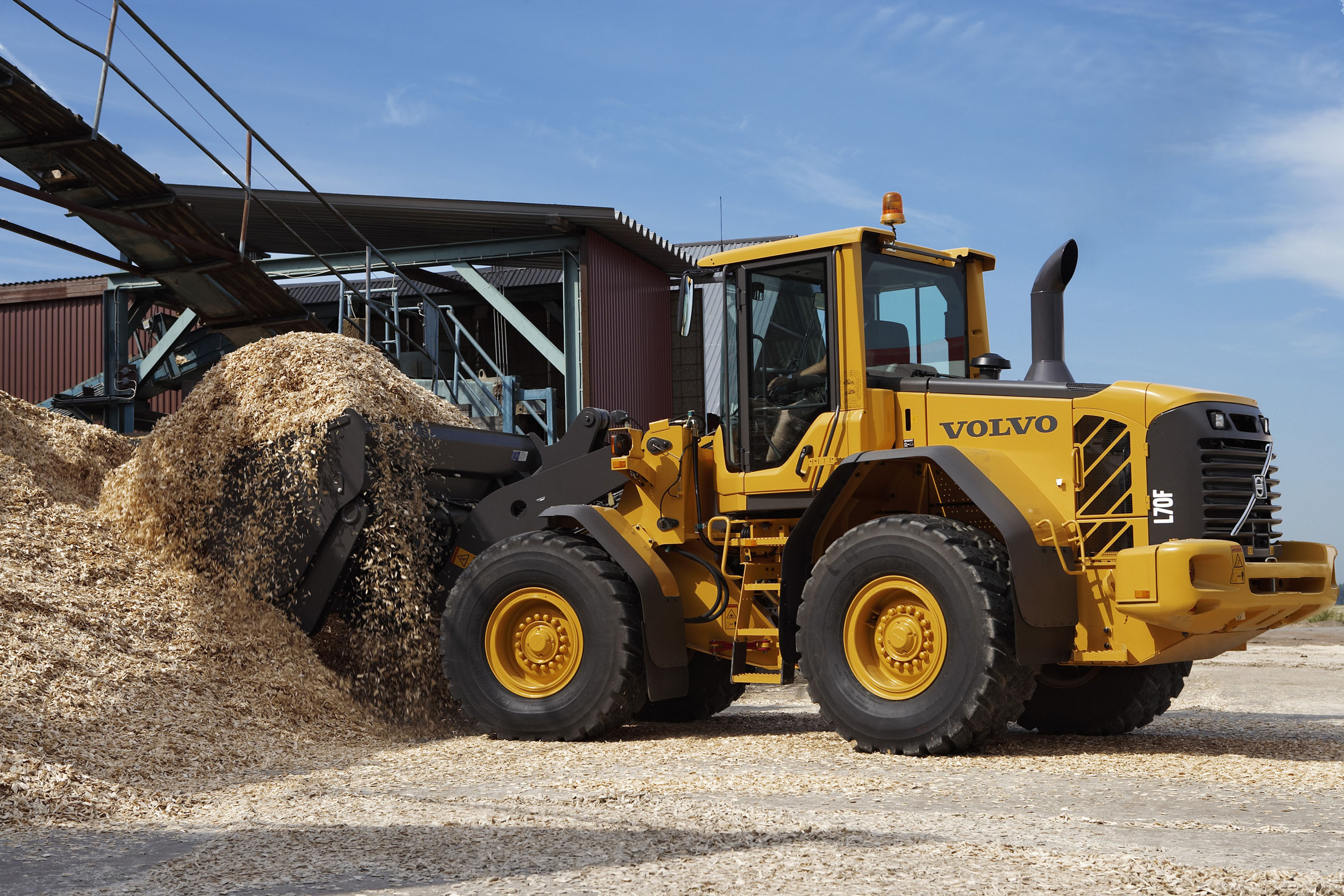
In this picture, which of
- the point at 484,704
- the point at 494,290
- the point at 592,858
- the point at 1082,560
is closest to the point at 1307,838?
the point at 1082,560

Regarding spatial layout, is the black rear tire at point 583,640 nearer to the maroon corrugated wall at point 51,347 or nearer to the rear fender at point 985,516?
the rear fender at point 985,516

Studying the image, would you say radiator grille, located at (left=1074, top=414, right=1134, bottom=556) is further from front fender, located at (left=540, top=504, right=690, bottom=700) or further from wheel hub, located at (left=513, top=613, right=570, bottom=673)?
wheel hub, located at (left=513, top=613, right=570, bottom=673)

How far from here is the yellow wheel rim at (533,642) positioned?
24.9 feet

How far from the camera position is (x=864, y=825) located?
184 inches

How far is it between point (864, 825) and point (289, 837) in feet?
6.87

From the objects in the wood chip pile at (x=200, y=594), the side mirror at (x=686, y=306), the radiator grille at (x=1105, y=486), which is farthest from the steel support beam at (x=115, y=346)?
the radiator grille at (x=1105, y=486)

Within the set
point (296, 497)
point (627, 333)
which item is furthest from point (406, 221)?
point (296, 497)

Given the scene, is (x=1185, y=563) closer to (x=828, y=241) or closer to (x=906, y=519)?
(x=906, y=519)

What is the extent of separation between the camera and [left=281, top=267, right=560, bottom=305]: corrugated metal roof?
18.3 meters

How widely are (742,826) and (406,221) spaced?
41.9 ft

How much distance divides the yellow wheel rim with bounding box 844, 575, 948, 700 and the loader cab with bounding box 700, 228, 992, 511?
87 centimetres

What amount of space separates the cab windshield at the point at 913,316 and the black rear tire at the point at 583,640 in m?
2.00

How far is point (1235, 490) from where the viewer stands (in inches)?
249

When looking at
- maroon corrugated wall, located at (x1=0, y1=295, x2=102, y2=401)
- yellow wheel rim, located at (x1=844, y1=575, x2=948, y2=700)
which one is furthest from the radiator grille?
maroon corrugated wall, located at (x1=0, y1=295, x2=102, y2=401)
